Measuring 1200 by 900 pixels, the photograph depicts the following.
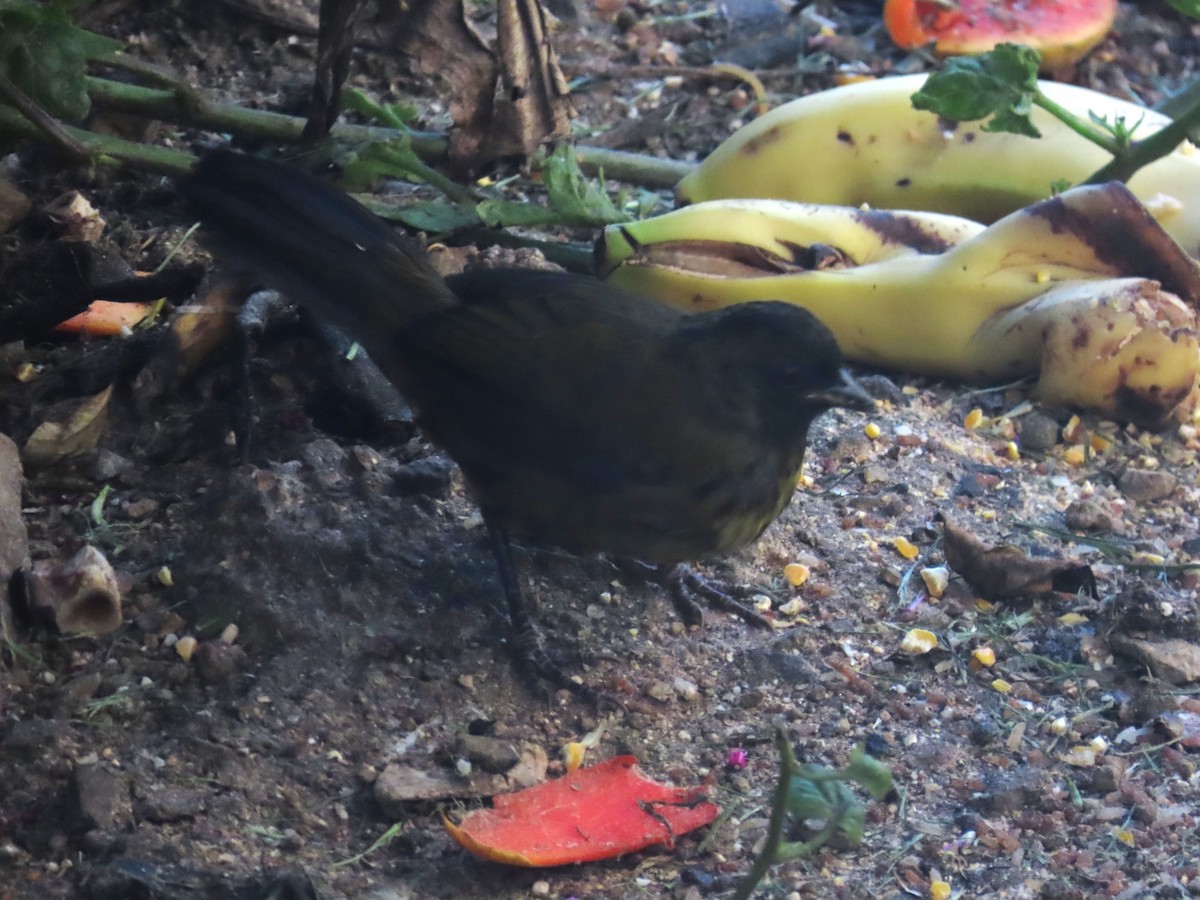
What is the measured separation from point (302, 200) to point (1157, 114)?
2.99m

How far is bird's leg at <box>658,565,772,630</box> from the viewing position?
3303mm

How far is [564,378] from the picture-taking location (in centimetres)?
304

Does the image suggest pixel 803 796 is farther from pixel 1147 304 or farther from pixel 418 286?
pixel 1147 304

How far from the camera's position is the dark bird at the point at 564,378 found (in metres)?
2.98

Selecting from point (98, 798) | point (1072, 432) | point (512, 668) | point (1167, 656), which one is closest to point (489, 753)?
point (512, 668)

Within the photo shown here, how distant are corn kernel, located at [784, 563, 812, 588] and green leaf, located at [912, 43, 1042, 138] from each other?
130 centimetres

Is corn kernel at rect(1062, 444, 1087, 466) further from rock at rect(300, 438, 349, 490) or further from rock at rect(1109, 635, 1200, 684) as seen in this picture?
rock at rect(300, 438, 349, 490)

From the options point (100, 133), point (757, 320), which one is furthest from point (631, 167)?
point (757, 320)

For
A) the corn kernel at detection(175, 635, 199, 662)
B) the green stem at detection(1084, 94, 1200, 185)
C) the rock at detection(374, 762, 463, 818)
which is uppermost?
the green stem at detection(1084, 94, 1200, 185)


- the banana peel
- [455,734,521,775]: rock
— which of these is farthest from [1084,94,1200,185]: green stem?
[455,734,521,775]: rock

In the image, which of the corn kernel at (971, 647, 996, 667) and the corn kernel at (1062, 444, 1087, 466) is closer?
the corn kernel at (971, 647, 996, 667)

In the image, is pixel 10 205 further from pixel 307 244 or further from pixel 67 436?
→ pixel 307 244

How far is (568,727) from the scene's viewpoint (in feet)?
9.65

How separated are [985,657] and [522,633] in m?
1.06
